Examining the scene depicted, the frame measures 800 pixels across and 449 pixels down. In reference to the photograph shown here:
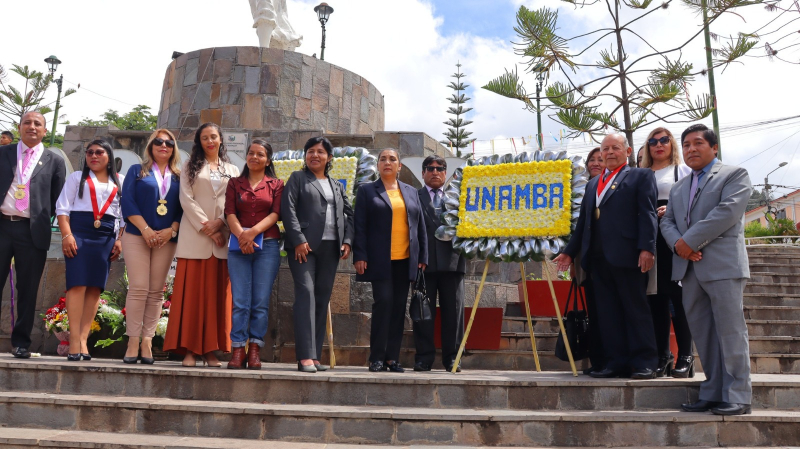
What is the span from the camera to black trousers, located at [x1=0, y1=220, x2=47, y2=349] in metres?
4.75

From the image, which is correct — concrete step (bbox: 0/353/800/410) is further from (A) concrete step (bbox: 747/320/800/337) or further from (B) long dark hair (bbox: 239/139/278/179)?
(A) concrete step (bbox: 747/320/800/337)

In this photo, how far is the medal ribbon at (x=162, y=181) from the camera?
4.78 meters

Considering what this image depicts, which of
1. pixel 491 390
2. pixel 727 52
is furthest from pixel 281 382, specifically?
pixel 727 52

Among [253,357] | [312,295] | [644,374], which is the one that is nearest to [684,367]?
[644,374]

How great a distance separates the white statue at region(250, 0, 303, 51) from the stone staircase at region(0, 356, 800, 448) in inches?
337

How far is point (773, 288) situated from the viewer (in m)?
8.30

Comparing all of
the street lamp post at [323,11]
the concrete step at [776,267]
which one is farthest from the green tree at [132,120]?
the concrete step at [776,267]

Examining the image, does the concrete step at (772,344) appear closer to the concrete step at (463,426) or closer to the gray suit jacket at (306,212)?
the concrete step at (463,426)

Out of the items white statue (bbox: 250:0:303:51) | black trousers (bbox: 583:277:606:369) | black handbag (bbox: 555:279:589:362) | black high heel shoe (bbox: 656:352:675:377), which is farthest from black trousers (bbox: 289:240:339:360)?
white statue (bbox: 250:0:303:51)

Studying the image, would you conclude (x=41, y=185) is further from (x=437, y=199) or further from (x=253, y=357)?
(x=437, y=199)

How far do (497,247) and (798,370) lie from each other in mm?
2722

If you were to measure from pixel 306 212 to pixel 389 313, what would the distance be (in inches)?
37.8

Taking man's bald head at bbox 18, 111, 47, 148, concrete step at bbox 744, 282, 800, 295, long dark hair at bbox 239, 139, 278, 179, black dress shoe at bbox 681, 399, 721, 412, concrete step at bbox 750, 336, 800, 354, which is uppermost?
man's bald head at bbox 18, 111, 47, 148

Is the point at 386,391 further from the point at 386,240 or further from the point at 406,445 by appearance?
the point at 386,240
